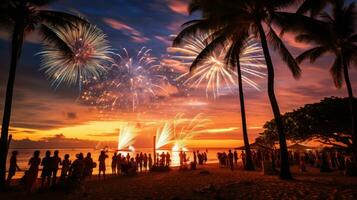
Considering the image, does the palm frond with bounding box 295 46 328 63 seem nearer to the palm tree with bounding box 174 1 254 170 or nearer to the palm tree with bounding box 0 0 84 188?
the palm tree with bounding box 174 1 254 170

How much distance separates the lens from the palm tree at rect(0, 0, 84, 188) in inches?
519

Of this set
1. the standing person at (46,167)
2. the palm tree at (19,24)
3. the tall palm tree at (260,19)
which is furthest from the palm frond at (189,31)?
the standing person at (46,167)

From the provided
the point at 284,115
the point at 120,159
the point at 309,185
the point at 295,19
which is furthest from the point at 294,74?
the point at 284,115

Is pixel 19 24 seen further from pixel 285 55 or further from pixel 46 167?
pixel 285 55

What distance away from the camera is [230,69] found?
23109mm

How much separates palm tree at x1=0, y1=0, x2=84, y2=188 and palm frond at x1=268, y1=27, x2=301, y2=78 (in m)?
11.1

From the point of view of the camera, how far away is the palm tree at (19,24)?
13.2 m

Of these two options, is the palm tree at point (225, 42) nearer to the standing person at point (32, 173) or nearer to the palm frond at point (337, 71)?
the palm frond at point (337, 71)

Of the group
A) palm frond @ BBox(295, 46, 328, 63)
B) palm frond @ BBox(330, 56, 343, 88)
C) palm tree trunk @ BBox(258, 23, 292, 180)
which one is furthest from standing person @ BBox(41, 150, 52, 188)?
palm frond @ BBox(330, 56, 343, 88)

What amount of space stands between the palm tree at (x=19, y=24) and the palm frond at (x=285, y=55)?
1114cm

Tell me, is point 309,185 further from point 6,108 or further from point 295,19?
point 6,108

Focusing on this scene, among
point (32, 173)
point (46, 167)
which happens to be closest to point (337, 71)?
point (46, 167)

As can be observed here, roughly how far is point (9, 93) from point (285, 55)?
1452 centimetres

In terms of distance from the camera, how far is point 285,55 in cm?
1619
